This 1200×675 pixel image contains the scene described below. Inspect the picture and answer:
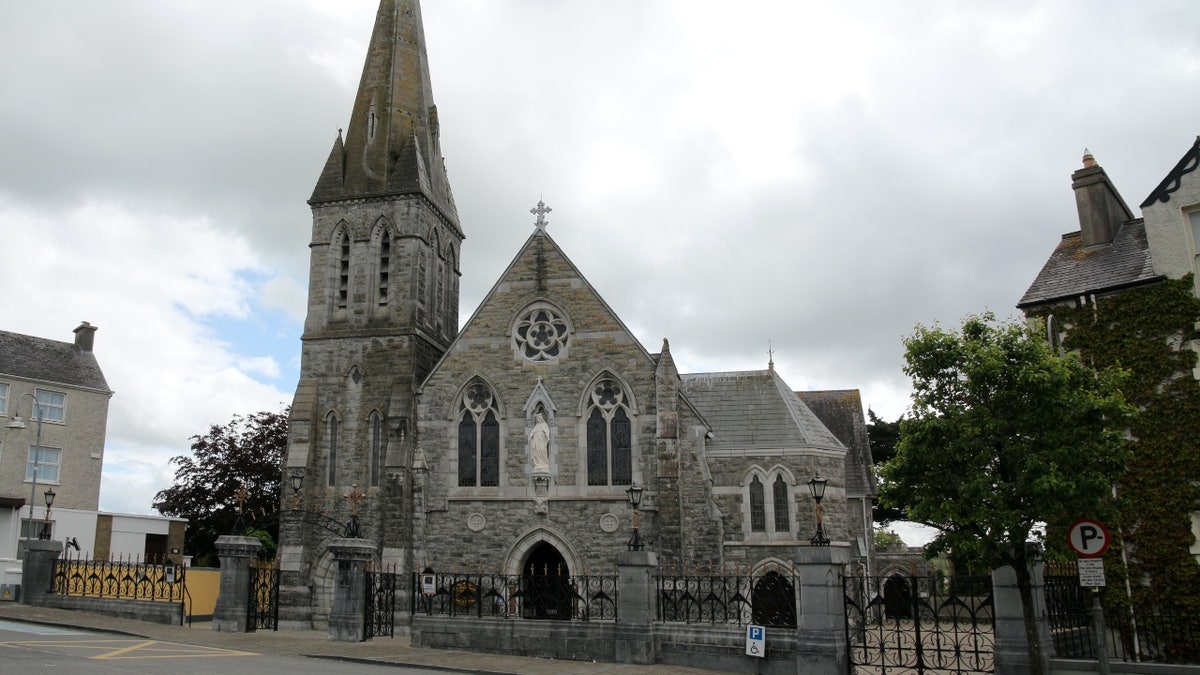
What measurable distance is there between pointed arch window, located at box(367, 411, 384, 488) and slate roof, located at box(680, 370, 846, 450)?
1062cm

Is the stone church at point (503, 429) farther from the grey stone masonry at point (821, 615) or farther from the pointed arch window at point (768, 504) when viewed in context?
the grey stone masonry at point (821, 615)

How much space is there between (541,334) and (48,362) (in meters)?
24.3

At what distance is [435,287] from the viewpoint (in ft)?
112

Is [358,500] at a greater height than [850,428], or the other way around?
[850,428]

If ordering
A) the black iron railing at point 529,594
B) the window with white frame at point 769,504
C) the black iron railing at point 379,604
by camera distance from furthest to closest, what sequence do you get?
1. the window with white frame at point 769,504
2. the black iron railing at point 379,604
3. the black iron railing at point 529,594

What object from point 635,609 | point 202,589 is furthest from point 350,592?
point 202,589

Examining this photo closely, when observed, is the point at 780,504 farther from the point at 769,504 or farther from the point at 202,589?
the point at 202,589

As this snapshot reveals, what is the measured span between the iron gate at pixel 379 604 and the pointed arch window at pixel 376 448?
23.9ft

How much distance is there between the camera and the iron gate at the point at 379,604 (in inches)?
814

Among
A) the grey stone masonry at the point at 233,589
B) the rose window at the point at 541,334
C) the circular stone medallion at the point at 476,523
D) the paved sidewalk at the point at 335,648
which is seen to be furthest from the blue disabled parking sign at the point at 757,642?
the rose window at the point at 541,334

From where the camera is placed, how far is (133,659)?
14.7 m

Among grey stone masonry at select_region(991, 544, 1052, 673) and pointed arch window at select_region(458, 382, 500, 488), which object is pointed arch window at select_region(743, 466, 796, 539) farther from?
grey stone masonry at select_region(991, 544, 1052, 673)

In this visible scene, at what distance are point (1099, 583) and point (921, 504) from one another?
10.0 feet

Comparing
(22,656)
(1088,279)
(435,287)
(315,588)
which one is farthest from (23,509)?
(1088,279)
